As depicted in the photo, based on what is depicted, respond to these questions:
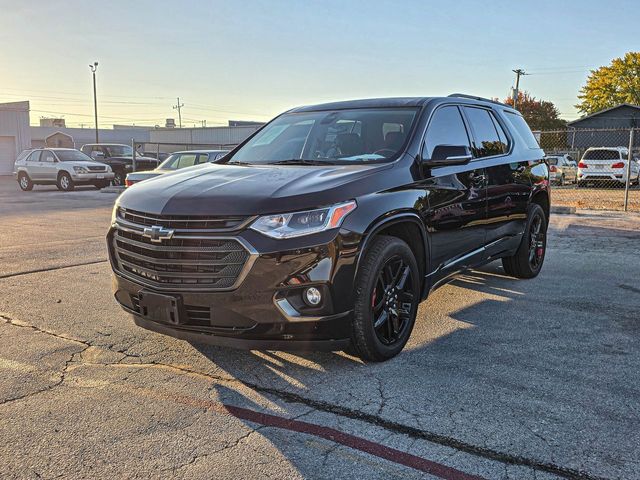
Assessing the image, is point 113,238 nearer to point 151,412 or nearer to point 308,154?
point 151,412

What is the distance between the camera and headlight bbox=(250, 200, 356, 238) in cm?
340

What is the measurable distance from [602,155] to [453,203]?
2051 cm

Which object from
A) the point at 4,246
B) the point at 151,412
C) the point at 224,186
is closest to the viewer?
the point at 151,412

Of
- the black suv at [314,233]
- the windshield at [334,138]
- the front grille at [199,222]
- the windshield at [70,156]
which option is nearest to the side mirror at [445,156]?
the black suv at [314,233]

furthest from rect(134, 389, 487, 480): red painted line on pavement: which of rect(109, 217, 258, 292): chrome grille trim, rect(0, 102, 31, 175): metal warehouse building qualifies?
rect(0, 102, 31, 175): metal warehouse building

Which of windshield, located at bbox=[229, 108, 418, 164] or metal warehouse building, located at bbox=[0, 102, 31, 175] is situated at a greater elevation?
metal warehouse building, located at bbox=[0, 102, 31, 175]

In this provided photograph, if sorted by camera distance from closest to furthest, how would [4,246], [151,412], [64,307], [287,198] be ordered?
[151,412]
[287,198]
[64,307]
[4,246]

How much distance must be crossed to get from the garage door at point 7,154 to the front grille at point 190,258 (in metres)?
42.7

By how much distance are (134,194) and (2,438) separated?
1.71m

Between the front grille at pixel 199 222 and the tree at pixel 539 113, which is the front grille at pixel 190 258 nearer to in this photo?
the front grille at pixel 199 222

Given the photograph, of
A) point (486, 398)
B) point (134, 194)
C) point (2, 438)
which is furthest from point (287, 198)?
point (2, 438)

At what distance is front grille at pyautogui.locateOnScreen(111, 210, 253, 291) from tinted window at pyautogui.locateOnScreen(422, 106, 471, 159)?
1.83 m

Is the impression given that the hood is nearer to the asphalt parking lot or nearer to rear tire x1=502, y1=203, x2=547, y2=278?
the asphalt parking lot

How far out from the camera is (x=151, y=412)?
3.26 metres
